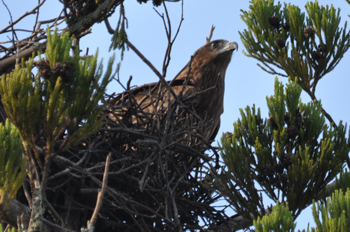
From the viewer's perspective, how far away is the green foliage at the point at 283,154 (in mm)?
3629

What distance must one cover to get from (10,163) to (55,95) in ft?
1.25

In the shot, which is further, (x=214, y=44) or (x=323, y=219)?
(x=214, y=44)

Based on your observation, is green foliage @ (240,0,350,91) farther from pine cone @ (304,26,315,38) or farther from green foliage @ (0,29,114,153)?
green foliage @ (0,29,114,153)

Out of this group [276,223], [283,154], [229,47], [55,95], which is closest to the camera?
[55,95]

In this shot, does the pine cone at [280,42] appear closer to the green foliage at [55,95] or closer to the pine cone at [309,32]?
the pine cone at [309,32]

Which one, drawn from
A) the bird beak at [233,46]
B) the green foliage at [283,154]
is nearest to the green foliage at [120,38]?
the green foliage at [283,154]

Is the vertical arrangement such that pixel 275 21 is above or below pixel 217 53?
below

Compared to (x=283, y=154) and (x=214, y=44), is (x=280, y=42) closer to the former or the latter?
(x=283, y=154)

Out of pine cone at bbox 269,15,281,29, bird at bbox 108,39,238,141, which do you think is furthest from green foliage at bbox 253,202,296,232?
bird at bbox 108,39,238,141

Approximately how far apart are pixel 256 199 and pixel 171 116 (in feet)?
5.00

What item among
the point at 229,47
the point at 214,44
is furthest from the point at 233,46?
the point at 214,44

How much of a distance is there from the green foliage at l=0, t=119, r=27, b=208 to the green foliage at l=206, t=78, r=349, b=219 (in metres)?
1.50

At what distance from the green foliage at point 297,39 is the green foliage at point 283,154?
2.18ft

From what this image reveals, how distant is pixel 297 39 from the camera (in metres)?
4.54
